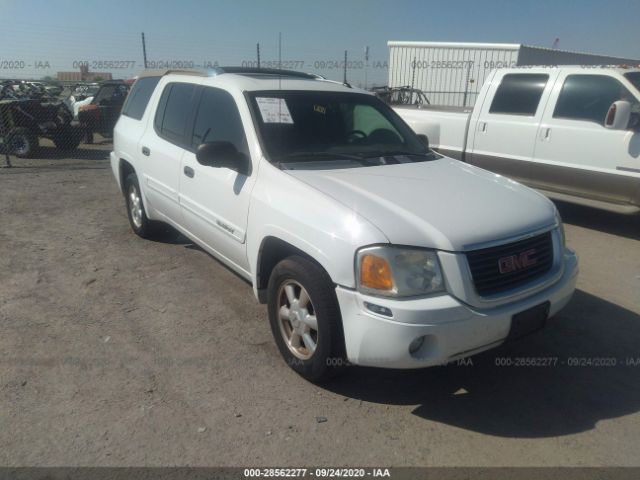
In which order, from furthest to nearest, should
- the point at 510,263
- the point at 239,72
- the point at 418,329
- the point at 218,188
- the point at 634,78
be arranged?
the point at 634,78 < the point at 239,72 < the point at 218,188 < the point at 510,263 < the point at 418,329

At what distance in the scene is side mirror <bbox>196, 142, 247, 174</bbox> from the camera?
3.30 meters

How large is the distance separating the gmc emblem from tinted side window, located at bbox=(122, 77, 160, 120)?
12.9 ft

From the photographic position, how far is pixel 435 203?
2959 mm

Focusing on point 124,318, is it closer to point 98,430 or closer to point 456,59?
point 98,430

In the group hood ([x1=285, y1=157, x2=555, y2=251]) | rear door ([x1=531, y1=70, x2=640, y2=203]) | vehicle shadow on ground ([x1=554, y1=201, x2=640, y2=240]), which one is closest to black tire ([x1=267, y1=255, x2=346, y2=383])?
hood ([x1=285, y1=157, x2=555, y2=251])

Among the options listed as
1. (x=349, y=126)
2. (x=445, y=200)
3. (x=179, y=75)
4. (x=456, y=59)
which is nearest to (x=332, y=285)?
(x=445, y=200)

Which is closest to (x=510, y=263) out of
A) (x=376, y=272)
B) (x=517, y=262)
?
(x=517, y=262)

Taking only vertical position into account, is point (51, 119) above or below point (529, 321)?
above

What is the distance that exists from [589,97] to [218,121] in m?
4.68

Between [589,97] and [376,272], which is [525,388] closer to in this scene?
[376,272]

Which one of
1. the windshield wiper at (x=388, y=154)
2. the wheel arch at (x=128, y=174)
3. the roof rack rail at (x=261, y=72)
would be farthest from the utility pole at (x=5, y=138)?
the windshield wiper at (x=388, y=154)

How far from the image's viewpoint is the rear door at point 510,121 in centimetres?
662

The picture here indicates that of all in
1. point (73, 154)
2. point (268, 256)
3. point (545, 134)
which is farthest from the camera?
point (73, 154)

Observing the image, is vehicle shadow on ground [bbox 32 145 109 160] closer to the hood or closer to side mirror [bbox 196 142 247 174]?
side mirror [bbox 196 142 247 174]
